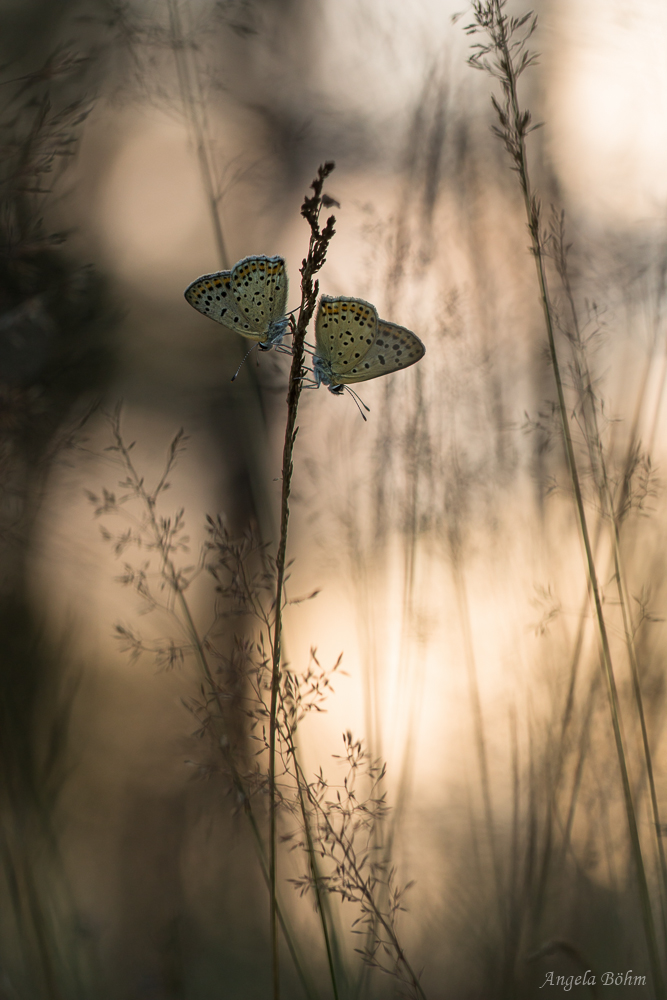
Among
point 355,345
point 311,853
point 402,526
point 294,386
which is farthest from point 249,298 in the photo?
point 402,526

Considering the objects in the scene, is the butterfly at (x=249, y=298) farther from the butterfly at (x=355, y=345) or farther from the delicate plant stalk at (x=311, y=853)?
the delicate plant stalk at (x=311, y=853)

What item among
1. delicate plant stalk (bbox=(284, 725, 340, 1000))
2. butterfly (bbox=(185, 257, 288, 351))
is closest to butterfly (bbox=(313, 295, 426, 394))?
butterfly (bbox=(185, 257, 288, 351))

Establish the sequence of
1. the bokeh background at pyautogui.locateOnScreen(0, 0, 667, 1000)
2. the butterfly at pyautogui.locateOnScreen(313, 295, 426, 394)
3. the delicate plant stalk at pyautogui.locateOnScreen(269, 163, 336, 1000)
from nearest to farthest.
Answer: the delicate plant stalk at pyautogui.locateOnScreen(269, 163, 336, 1000) → the butterfly at pyautogui.locateOnScreen(313, 295, 426, 394) → the bokeh background at pyautogui.locateOnScreen(0, 0, 667, 1000)

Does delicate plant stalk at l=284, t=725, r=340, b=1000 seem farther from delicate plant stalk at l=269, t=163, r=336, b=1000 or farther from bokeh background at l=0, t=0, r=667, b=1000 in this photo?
bokeh background at l=0, t=0, r=667, b=1000

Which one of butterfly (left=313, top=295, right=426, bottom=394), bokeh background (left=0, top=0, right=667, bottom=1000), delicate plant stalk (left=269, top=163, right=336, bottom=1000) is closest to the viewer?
delicate plant stalk (left=269, top=163, right=336, bottom=1000)

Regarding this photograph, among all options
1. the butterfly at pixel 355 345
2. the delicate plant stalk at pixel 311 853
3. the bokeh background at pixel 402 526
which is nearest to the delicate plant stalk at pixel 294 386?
the delicate plant stalk at pixel 311 853

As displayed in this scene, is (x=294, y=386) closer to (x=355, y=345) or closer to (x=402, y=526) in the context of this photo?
(x=355, y=345)

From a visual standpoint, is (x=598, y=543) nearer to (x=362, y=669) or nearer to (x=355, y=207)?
(x=362, y=669)

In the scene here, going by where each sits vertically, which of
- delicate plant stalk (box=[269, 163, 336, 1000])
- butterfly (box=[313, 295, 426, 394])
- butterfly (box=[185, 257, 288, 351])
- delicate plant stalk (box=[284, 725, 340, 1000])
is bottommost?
delicate plant stalk (box=[284, 725, 340, 1000])
